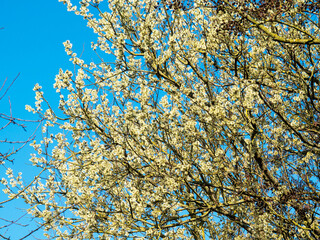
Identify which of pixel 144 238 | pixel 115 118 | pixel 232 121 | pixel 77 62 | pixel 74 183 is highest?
pixel 77 62

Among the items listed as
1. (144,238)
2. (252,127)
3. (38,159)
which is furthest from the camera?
(38,159)

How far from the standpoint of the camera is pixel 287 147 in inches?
311

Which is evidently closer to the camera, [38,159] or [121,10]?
[121,10]

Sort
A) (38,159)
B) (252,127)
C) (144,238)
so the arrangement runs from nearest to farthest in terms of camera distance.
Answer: (144,238) → (252,127) → (38,159)

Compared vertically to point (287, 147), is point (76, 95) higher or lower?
higher

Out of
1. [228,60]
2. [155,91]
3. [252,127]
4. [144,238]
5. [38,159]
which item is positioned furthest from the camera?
[228,60]

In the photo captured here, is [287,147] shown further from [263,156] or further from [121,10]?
[121,10]

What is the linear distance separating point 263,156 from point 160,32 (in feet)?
12.0

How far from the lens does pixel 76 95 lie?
7484mm

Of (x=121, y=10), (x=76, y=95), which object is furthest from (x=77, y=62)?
(x=121, y=10)

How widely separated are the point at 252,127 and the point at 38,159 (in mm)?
5043

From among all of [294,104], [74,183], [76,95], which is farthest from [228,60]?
[74,183]

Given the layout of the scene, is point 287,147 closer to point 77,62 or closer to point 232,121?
point 232,121

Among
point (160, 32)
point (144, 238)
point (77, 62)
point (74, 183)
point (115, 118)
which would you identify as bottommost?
point (144, 238)
